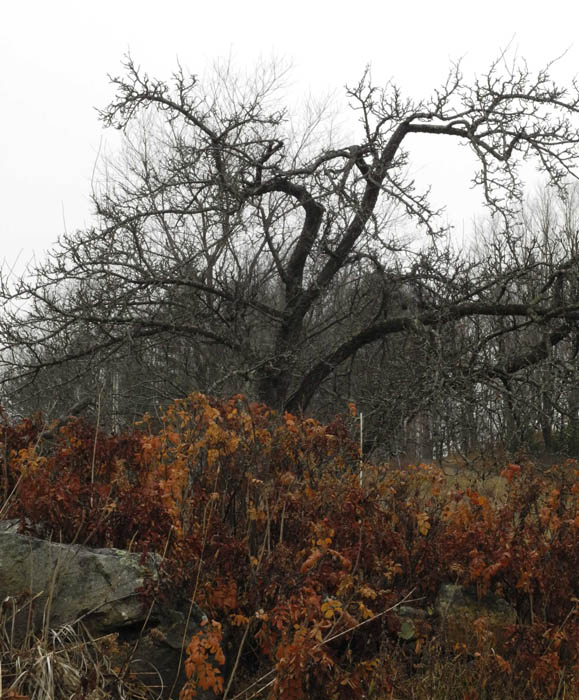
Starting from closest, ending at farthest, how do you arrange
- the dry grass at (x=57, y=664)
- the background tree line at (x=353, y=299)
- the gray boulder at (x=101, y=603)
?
1. the dry grass at (x=57, y=664)
2. the gray boulder at (x=101, y=603)
3. the background tree line at (x=353, y=299)

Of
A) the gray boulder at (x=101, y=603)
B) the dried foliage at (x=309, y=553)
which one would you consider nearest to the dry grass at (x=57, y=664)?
the gray boulder at (x=101, y=603)

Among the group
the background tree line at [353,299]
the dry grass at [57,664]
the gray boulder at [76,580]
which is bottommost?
the dry grass at [57,664]

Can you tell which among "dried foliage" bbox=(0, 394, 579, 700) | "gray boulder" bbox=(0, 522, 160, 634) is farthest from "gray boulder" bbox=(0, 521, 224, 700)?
"dried foliage" bbox=(0, 394, 579, 700)

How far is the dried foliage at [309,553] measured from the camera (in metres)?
3.23

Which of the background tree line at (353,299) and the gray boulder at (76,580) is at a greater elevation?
the background tree line at (353,299)

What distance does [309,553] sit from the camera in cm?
360

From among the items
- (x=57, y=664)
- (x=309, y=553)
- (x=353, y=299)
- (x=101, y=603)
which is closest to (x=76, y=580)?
(x=101, y=603)

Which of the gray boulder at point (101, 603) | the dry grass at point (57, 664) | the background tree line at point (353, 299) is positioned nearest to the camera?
the dry grass at point (57, 664)

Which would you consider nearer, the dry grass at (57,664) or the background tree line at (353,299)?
the dry grass at (57,664)

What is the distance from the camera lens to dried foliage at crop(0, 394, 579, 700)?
10.6 ft

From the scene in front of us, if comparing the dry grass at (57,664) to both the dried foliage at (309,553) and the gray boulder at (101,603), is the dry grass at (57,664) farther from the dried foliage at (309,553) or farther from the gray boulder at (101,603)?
the dried foliage at (309,553)

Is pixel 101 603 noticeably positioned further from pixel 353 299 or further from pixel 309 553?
pixel 353 299

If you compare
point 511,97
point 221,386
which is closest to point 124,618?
point 221,386

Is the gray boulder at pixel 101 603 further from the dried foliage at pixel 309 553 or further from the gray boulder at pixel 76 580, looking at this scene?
the dried foliage at pixel 309 553
